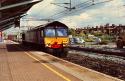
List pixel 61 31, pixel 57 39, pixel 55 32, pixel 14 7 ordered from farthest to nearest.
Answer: pixel 14 7 < pixel 61 31 < pixel 55 32 < pixel 57 39

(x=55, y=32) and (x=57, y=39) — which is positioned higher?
(x=55, y=32)

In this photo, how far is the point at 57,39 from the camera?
35.4 m

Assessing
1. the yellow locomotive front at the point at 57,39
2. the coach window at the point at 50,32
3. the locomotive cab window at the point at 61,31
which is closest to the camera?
the yellow locomotive front at the point at 57,39

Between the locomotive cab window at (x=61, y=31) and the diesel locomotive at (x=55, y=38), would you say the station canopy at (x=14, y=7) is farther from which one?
the locomotive cab window at (x=61, y=31)

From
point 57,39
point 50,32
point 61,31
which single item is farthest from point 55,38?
point 61,31

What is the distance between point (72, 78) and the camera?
14.5 meters

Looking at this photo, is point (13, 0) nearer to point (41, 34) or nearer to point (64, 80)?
point (41, 34)

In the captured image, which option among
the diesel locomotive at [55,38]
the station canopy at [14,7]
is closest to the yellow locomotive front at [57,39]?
the diesel locomotive at [55,38]

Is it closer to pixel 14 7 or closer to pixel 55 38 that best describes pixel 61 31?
pixel 55 38

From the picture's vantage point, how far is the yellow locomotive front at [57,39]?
3509 cm

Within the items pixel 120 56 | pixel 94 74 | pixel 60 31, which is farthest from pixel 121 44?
pixel 94 74

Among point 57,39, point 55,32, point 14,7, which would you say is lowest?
point 57,39

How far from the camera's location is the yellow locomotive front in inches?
1382

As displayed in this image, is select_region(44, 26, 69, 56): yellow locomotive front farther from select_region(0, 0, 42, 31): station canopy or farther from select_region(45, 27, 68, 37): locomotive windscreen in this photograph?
select_region(0, 0, 42, 31): station canopy
